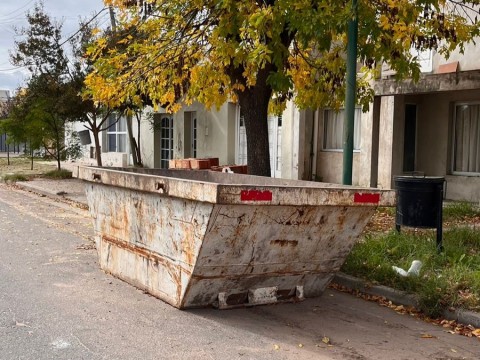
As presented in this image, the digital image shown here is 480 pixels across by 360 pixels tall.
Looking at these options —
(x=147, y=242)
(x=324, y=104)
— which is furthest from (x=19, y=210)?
(x=147, y=242)

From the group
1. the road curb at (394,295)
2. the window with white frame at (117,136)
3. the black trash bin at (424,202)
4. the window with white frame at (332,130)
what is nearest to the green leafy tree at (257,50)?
the black trash bin at (424,202)

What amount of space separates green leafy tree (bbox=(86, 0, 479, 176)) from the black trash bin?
1841 millimetres

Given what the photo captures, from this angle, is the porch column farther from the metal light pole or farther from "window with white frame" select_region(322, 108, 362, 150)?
the metal light pole

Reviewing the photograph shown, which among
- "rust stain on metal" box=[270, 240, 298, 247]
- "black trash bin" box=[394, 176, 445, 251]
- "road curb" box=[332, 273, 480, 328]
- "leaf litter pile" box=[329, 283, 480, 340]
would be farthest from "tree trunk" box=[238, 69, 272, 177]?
"rust stain on metal" box=[270, 240, 298, 247]

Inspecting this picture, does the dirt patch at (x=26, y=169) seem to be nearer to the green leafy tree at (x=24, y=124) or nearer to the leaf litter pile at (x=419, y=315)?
the green leafy tree at (x=24, y=124)

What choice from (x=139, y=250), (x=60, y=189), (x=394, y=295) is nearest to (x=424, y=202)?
(x=394, y=295)

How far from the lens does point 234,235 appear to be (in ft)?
17.1

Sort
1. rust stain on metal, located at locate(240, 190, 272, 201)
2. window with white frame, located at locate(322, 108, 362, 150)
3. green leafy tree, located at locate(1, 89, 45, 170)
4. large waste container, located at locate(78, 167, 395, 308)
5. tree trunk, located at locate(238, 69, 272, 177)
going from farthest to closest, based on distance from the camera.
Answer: green leafy tree, located at locate(1, 89, 45, 170)
window with white frame, located at locate(322, 108, 362, 150)
tree trunk, located at locate(238, 69, 272, 177)
large waste container, located at locate(78, 167, 395, 308)
rust stain on metal, located at locate(240, 190, 272, 201)

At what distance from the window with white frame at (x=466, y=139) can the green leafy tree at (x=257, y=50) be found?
4.82 m

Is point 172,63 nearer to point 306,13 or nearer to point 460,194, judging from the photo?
point 306,13

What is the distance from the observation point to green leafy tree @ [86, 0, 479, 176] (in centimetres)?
816

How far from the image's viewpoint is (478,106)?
14625mm

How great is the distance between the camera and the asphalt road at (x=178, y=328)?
477 cm

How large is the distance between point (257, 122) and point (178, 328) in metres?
5.28
